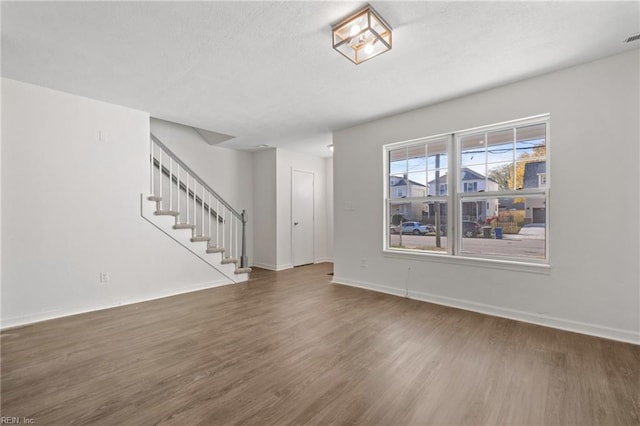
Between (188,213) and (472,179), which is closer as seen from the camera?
(472,179)

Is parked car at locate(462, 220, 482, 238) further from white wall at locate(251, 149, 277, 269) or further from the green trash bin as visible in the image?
white wall at locate(251, 149, 277, 269)

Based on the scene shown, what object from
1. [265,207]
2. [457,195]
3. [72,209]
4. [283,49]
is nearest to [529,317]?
[457,195]

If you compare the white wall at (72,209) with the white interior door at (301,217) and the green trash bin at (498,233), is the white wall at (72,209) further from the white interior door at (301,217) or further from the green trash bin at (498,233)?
the green trash bin at (498,233)

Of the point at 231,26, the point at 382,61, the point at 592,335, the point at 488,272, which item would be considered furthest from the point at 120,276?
the point at 592,335

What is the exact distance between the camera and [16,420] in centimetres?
164

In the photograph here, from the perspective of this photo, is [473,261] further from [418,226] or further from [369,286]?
[369,286]

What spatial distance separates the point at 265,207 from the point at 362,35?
466 cm

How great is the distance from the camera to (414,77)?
9.96ft

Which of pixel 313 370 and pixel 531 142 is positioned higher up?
pixel 531 142

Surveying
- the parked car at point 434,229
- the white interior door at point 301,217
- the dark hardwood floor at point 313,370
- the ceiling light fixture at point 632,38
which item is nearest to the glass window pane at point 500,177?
the parked car at point 434,229

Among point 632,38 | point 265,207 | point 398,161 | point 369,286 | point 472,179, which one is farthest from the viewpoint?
point 265,207

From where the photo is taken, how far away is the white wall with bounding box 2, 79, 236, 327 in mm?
3076

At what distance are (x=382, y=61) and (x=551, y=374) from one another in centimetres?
295

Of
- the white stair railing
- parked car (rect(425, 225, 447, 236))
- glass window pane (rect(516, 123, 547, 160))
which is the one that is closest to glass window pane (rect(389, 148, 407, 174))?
parked car (rect(425, 225, 447, 236))
